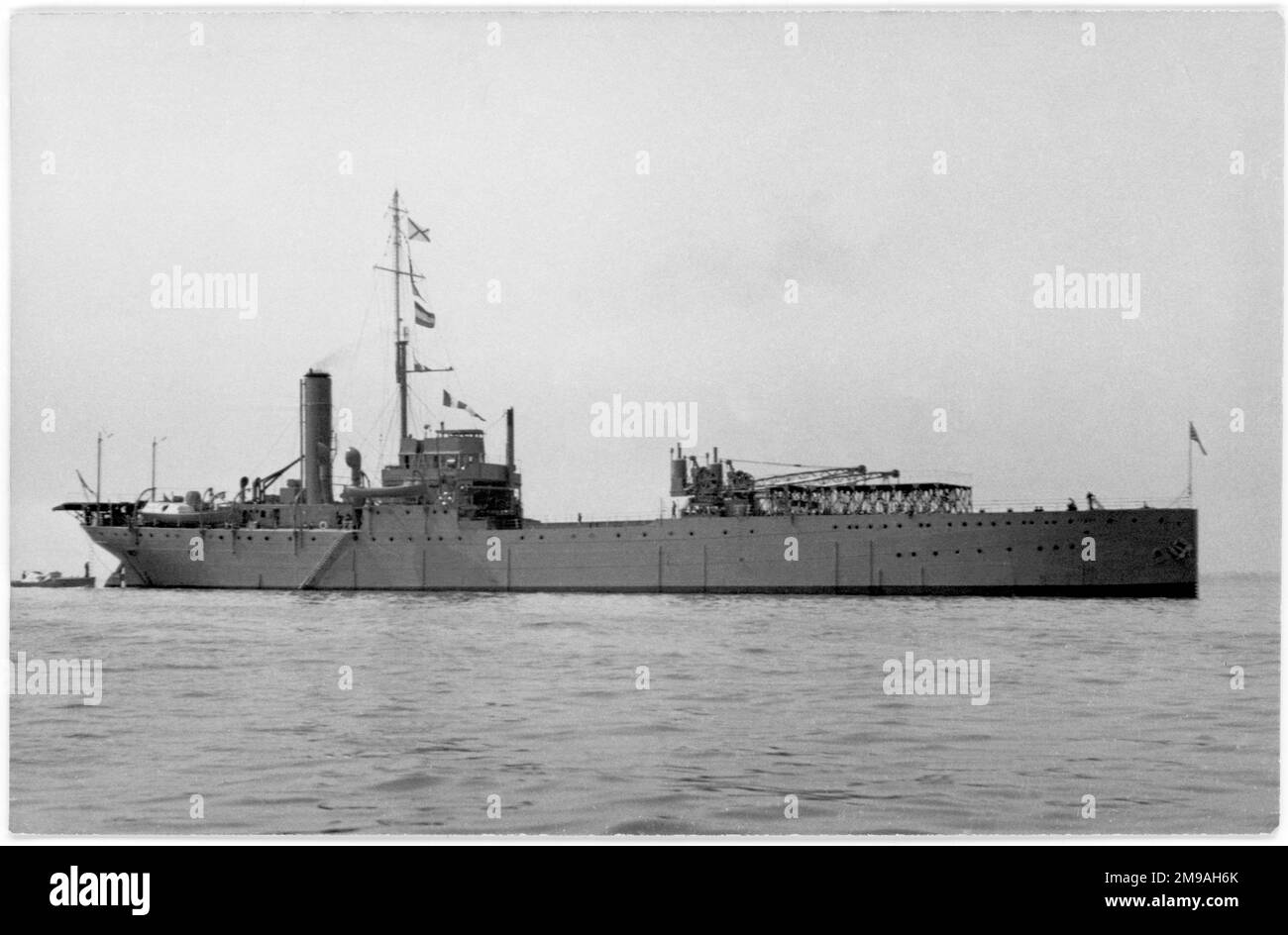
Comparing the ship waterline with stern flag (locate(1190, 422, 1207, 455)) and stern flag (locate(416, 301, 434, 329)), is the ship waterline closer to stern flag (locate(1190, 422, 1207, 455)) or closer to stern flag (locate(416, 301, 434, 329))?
stern flag (locate(416, 301, 434, 329))

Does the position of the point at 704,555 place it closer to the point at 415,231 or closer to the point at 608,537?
the point at 608,537

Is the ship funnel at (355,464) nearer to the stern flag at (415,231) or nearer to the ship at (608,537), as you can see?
the ship at (608,537)

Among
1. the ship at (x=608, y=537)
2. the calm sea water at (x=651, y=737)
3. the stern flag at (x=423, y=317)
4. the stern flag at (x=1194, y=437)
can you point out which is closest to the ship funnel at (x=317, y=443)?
the ship at (x=608, y=537)

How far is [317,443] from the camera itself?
43500mm

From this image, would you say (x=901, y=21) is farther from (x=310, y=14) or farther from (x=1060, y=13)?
(x=310, y=14)

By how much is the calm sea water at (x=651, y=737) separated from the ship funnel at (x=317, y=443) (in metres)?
21.1

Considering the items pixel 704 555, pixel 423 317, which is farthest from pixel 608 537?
pixel 423 317

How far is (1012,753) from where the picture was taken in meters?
12.3

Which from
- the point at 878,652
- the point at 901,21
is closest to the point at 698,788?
the point at 901,21

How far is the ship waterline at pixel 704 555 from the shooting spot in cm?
3584

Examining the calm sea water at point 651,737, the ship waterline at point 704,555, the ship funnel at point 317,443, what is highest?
the ship funnel at point 317,443

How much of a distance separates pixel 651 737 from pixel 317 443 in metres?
32.5

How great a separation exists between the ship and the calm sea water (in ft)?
44.9
